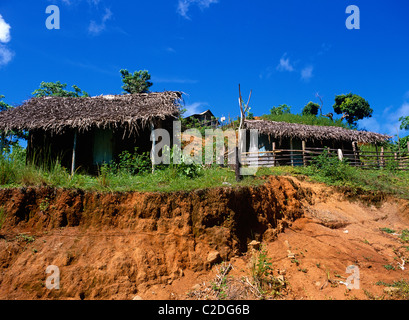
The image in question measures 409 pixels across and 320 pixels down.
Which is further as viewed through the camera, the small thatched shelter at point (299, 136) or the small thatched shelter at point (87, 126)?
the small thatched shelter at point (299, 136)

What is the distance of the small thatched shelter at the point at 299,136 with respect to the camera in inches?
523

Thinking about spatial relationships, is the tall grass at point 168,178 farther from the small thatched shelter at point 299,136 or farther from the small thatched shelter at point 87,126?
the small thatched shelter at point 299,136

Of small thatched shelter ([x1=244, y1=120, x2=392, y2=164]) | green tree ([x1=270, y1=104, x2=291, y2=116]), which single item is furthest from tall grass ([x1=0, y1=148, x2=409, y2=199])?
green tree ([x1=270, y1=104, x2=291, y2=116])

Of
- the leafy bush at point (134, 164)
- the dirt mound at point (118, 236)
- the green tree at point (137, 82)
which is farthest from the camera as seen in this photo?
the green tree at point (137, 82)

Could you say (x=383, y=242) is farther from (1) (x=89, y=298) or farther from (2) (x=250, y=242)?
(1) (x=89, y=298)

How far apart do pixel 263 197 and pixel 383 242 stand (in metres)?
3.29

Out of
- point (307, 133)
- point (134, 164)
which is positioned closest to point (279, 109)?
point (307, 133)

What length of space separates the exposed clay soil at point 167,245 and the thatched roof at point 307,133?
7364 mm

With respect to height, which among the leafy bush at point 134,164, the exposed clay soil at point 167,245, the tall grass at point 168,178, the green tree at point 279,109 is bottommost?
the exposed clay soil at point 167,245

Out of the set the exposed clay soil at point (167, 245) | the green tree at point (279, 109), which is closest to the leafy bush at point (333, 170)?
the exposed clay soil at point (167, 245)

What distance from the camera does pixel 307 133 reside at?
540 inches

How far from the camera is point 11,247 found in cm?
476

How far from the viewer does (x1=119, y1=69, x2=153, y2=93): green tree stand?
23.1 m
